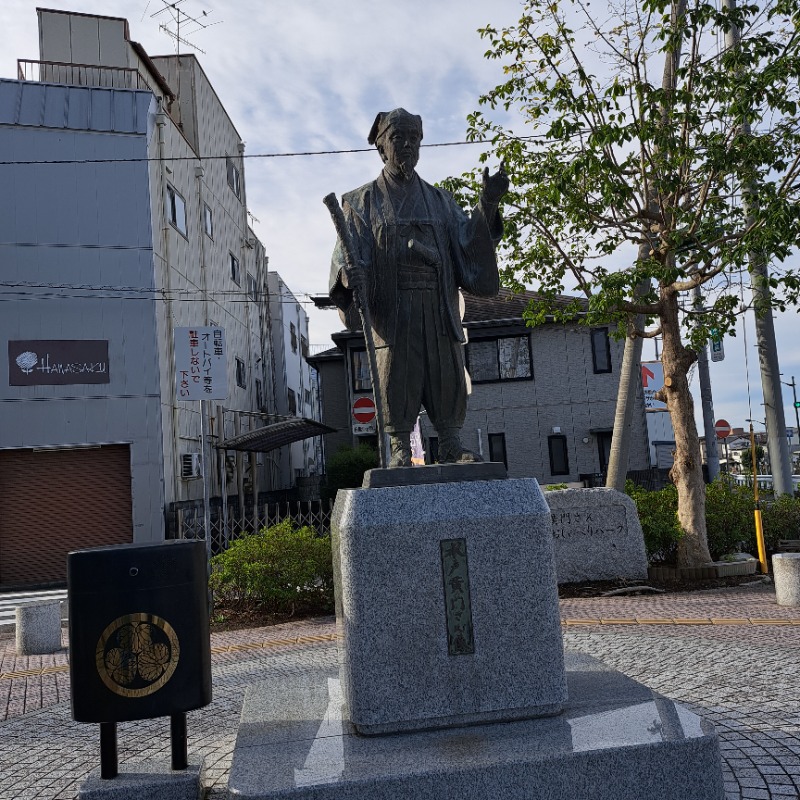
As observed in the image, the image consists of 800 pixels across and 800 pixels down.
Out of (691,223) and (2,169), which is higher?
(2,169)

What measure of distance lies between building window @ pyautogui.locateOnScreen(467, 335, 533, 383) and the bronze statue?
2101cm

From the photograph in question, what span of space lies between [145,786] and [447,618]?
163 centimetres

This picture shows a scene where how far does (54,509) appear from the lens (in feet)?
59.3

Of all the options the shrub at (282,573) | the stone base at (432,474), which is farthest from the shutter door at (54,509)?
the stone base at (432,474)

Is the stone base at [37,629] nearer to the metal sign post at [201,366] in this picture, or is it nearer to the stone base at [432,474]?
the metal sign post at [201,366]

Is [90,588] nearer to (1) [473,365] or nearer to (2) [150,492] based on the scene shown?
(2) [150,492]

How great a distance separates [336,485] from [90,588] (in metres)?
20.6

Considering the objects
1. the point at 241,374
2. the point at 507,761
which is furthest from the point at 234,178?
the point at 507,761

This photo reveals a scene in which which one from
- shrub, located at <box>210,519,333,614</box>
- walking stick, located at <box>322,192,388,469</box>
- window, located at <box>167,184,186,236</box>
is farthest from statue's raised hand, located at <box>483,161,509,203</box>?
window, located at <box>167,184,186,236</box>

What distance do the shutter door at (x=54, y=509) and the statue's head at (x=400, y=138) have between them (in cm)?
1461

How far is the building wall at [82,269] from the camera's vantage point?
17812 millimetres

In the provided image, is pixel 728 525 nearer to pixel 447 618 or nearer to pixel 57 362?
pixel 447 618

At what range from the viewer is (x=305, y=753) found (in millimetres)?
3816

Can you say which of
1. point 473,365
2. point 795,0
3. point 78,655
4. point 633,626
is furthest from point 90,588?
point 473,365
